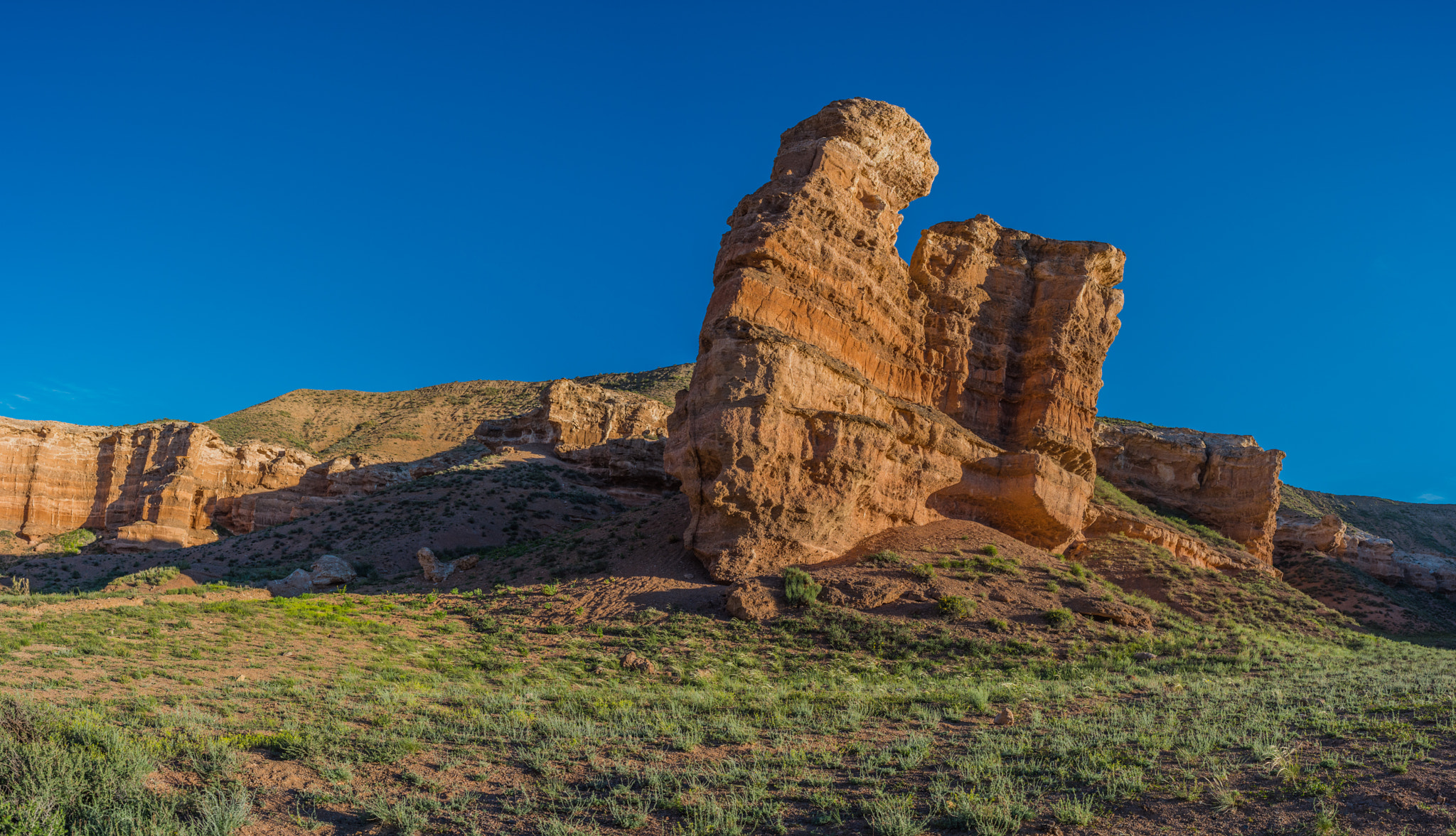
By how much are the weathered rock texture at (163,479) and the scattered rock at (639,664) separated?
35.0m

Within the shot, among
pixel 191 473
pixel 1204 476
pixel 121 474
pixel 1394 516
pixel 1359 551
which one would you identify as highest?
pixel 1394 516

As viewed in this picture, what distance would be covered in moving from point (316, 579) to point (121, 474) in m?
34.8

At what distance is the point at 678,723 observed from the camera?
10633 mm

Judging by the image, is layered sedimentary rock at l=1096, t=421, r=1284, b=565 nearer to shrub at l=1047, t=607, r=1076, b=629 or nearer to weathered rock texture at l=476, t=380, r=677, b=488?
weathered rock texture at l=476, t=380, r=677, b=488

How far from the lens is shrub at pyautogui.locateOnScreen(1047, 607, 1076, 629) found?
59.2ft

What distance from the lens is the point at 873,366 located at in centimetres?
2723

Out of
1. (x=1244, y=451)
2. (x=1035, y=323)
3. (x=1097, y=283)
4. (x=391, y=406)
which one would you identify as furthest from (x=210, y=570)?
(x=391, y=406)

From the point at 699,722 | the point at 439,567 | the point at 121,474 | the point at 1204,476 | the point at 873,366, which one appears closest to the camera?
the point at 699,722

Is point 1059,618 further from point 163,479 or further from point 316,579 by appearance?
point 163,479

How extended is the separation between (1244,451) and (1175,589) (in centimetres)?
2112

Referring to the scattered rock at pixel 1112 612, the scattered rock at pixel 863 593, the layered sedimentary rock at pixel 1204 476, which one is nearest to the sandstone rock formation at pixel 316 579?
the scattered rock at pixel 863 593

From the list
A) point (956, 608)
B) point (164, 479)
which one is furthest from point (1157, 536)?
point (164, 479)

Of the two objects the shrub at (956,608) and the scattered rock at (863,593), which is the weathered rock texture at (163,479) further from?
the shrub at (956,608)

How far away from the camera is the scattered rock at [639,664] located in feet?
50.5
